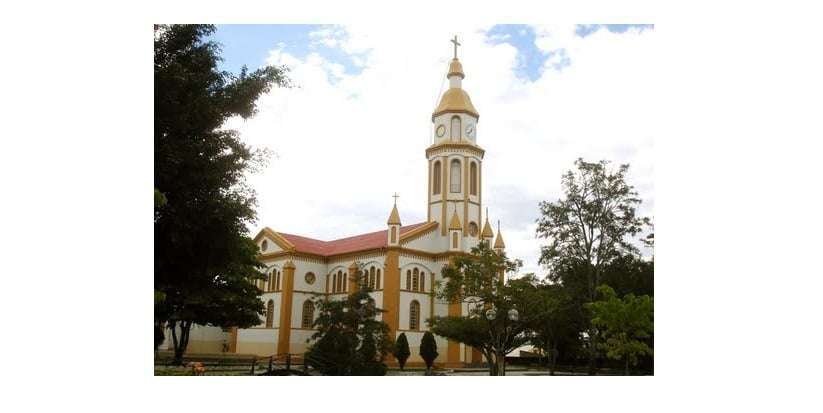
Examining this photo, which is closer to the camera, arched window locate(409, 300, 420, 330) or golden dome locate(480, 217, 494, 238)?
arched window locate(409, 300, 420, 330)

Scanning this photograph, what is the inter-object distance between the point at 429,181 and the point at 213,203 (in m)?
18.0

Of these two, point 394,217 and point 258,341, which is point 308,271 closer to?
point 258,341

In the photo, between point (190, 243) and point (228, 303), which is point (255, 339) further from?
point (190, 243)

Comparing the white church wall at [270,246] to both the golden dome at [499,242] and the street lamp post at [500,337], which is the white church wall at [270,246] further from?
the street lamp post at [500,337]

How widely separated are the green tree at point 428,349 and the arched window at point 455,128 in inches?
351

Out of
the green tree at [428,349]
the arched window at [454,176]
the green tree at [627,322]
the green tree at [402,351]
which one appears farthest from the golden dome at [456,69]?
the green tree at [627,322]

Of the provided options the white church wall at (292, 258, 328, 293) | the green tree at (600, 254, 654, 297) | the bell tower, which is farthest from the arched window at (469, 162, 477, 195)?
the green tree at (600, 254, 654, 297)

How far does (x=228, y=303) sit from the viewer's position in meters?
20.4

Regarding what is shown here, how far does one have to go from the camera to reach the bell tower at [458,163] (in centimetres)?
3008

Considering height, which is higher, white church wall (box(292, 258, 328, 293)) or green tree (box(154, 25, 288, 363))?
green tree (box(154, 25, 288, 363))

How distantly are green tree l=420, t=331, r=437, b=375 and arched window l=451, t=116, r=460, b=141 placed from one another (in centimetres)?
893

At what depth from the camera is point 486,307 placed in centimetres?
1939

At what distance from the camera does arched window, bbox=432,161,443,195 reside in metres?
30.7

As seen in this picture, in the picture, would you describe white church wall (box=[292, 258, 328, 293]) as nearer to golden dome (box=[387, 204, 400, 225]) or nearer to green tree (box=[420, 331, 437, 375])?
golden dome (box=[387, 204, 400, 225])
